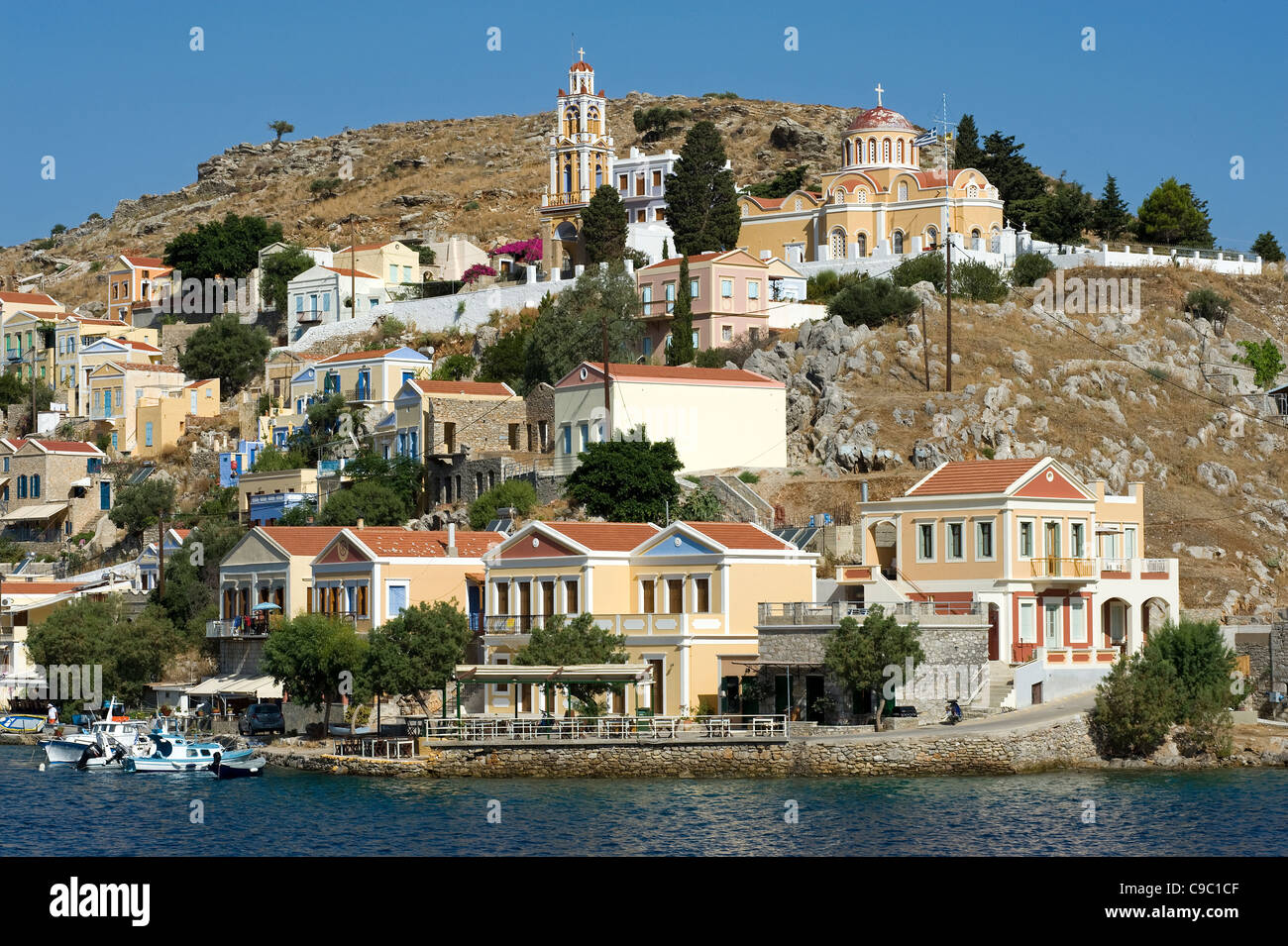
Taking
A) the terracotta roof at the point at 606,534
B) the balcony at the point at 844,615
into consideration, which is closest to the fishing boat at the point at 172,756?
the terracotta roof at the point at 606,534

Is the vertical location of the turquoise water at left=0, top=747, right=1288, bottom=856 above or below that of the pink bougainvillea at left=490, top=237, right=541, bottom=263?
below

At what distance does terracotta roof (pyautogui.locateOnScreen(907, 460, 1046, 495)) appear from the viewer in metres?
55.3

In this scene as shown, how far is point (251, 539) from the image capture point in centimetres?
6906

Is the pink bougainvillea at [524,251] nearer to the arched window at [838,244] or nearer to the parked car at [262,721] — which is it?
the arched window at [838,244]

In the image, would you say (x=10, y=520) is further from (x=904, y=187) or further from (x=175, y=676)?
→ (x=904, y=187)

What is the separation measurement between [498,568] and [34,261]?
121m

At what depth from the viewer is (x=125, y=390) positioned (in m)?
104

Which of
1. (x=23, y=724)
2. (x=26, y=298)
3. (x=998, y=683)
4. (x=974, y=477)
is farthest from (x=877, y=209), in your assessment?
(x=26, y=298)

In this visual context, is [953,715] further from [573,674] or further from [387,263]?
[387,263]

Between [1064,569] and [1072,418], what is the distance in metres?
22.8

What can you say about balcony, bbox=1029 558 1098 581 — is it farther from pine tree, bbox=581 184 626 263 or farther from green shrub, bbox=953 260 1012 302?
pine tree, bbox=581 184 626 263

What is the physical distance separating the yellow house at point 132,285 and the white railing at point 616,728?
81.1m

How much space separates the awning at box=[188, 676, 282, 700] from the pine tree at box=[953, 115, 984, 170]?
59352 mm

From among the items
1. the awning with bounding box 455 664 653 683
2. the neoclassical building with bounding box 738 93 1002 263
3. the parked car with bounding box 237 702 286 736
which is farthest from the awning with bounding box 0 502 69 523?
the awning with bounding box 455 664 653 683
